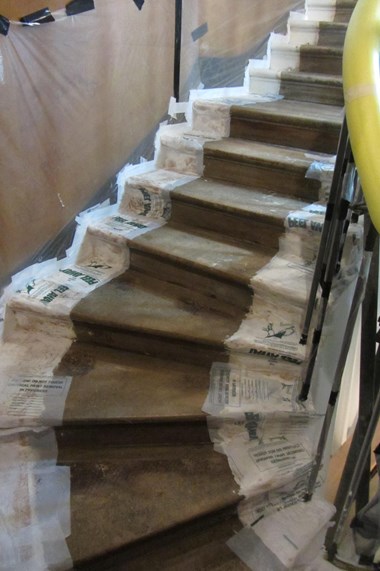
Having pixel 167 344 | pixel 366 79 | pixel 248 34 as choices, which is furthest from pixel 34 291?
pixel 248 34

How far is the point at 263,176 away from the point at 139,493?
1.39m

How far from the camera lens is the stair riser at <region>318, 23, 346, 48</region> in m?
2.38

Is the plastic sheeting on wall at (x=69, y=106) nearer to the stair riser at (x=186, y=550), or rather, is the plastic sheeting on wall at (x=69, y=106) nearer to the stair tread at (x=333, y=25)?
the stair tread at (x=333, y=25)

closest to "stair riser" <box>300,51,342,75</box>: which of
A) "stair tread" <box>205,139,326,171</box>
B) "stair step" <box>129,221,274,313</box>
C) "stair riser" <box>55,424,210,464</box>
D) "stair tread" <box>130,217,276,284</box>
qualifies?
"stair tread" <box>205,139,326,171</box>

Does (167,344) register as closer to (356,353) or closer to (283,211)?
(283,211)

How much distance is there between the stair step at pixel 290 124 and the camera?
1926 mm

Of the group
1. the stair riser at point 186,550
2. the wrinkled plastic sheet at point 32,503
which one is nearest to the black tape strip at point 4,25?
the wrinkled plastic sheet at point 32,503

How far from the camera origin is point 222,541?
1242 mm

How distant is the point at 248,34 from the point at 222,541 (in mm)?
2393

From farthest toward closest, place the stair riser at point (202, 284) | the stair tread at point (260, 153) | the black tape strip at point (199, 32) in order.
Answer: the black tape strip at point (199, 32) → the stair tread at point (260, 153) → the stair riser at point (202, 284)

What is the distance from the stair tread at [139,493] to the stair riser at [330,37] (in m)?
2.27

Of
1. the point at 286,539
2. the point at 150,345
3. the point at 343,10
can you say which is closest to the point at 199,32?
the point at 343,10

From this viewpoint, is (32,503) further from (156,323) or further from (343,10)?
(343,10)

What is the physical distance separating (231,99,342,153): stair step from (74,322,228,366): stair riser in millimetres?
1110
